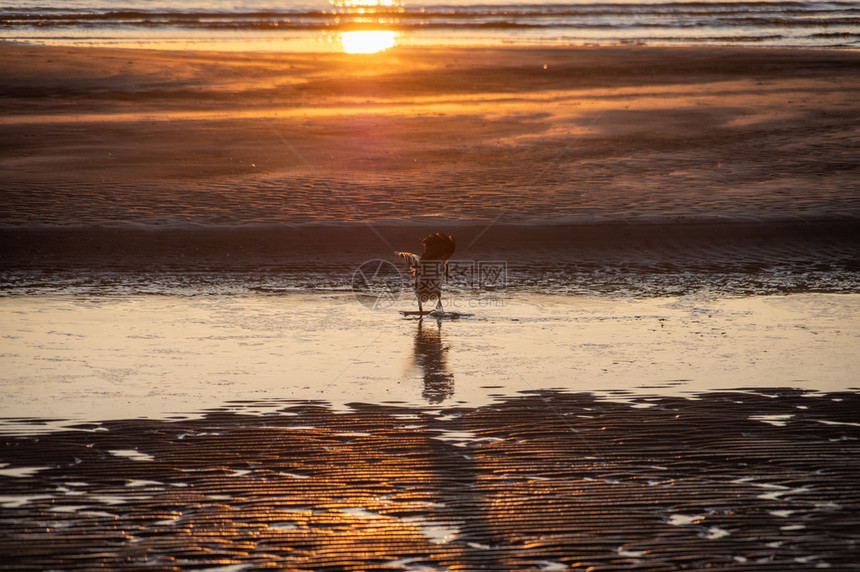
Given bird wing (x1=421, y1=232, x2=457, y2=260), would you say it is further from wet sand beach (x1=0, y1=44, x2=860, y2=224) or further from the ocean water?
the ocean water

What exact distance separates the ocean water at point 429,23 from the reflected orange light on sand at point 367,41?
0.32m

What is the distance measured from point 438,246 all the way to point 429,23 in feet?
99.6

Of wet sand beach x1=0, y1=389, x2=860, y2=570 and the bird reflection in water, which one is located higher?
the bird reflection in water

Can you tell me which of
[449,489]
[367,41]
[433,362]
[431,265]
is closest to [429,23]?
[367,41]

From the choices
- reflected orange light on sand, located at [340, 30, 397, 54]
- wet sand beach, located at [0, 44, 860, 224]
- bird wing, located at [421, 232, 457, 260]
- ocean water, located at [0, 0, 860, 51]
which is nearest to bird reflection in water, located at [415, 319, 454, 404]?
bird wing, located at [421, 232, 457, 260]

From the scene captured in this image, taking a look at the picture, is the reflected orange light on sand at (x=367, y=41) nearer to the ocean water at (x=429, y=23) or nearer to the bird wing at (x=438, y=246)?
the ocean water at (x=429, y=23)

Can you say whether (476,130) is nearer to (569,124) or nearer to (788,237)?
(569,124)

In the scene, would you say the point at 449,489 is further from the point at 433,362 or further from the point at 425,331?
the point at 425,331

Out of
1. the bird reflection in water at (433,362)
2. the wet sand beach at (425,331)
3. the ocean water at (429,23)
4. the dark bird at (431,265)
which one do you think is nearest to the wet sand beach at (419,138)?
Answer: the wet sand beach at (425,331)

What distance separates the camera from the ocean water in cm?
3109

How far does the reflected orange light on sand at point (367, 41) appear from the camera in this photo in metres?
28.9

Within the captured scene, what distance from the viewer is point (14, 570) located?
13.8 feet

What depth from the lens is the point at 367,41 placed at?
105 ft

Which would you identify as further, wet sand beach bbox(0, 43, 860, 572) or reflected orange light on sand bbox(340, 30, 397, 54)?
reflected orange light on sand bbox(340, 30, 397, 54)
